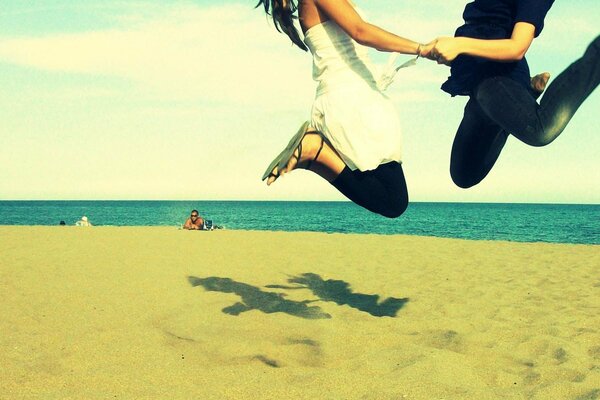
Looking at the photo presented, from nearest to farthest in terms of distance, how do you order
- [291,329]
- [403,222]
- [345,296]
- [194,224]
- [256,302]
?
[291,329] < [256,302] < [345,296] < [194,224] < [403,222]

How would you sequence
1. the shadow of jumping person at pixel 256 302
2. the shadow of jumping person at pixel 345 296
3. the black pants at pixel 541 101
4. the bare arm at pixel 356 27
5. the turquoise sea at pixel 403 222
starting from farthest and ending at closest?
the turquoise sea at pixel 403 222, the shadow of jumping person at pixel 345 296, the shadow of jumping person at pixel 256 302, the black pants at pixel 541 101, the bare arm at pixel 356 27

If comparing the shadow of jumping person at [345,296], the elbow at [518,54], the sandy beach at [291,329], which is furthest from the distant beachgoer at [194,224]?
the elbow at [518,54]

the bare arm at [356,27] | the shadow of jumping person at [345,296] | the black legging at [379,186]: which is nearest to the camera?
the bare arm at [356,27]

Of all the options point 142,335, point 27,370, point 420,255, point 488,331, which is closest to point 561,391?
point 488,331

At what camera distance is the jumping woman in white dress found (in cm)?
338

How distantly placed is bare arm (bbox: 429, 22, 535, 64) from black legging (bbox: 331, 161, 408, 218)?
0.76 meters

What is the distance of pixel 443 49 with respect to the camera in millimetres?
3342

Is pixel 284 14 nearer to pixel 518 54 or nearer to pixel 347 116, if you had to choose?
pixel 347 116

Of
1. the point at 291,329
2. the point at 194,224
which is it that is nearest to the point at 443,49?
the point at 291,329

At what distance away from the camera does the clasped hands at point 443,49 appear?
3348 mm

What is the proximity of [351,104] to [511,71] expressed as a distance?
1.08 m

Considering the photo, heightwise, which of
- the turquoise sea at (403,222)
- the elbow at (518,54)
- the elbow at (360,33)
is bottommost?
the turquoise sea at (403,222)

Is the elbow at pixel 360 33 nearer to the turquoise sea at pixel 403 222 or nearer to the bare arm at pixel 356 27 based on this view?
the bare arm at pixel 356 27

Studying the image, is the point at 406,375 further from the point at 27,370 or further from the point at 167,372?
the point at 27,370
